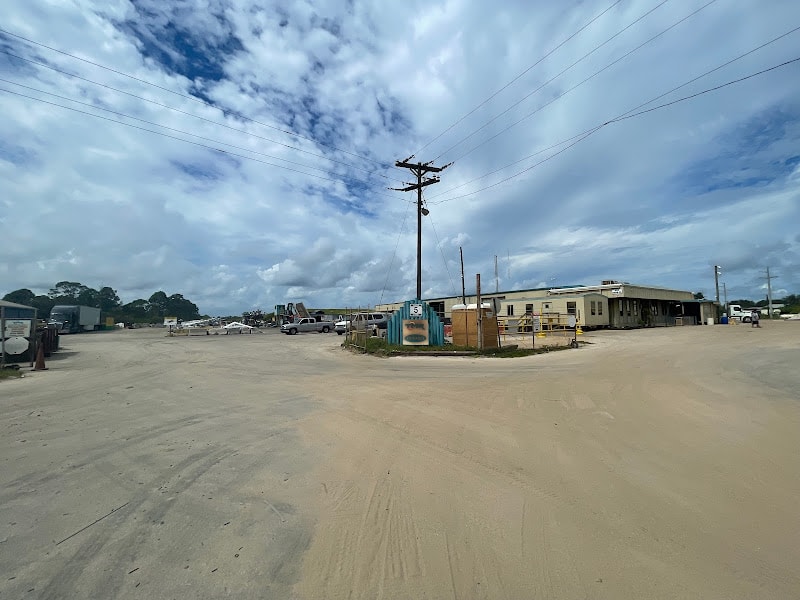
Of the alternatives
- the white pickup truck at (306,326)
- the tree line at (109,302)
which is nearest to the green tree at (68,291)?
the tree line at (109,302)

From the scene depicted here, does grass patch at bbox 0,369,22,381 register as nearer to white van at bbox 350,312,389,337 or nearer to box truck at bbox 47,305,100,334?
white van at bbox 350,312,389,337

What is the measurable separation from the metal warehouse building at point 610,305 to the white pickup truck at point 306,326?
13.7 meters

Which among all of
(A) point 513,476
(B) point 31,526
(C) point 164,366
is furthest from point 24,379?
(A) point 513,476

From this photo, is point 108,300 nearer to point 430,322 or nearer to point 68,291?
point 68,291

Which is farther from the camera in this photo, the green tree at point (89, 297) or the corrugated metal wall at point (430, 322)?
the green tree at point (89, 297)

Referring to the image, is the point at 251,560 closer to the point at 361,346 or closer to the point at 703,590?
the point at 703,590

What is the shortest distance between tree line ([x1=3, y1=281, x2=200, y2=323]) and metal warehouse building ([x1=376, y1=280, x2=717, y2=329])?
95767 millimetres

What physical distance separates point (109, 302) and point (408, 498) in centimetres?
14746

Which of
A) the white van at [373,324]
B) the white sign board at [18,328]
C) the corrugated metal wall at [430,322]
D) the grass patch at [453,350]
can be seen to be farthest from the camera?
the white van at [373,324]

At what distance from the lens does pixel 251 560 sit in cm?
311

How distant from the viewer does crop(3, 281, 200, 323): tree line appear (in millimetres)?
105494

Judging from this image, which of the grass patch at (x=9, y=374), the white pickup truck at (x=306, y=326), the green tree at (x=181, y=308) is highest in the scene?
the green tree at (x=181, y=308)

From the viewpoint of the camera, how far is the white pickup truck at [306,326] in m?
47.1

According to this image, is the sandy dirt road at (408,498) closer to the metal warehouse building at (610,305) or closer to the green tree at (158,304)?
the metal warehouse building at (610,305)
